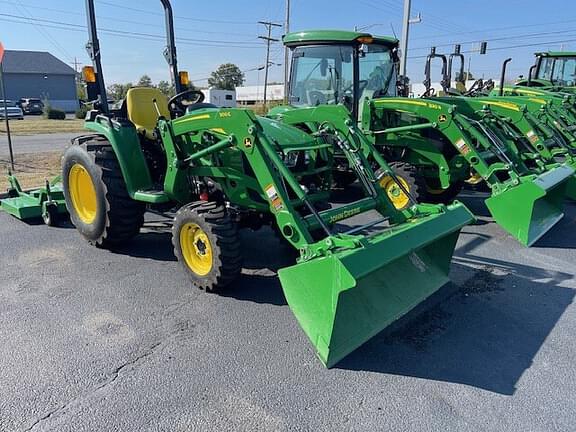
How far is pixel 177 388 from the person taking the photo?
113 inches

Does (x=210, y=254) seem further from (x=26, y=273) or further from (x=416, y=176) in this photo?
(x=416, y=176)

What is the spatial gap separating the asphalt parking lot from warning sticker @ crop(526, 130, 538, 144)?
281cm

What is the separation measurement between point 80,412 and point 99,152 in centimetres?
287

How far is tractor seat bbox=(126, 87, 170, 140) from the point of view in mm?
5308

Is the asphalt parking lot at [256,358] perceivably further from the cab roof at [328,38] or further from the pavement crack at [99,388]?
the cab roof at [328,38]

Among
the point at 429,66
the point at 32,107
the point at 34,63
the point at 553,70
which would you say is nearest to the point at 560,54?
the point at 553,70

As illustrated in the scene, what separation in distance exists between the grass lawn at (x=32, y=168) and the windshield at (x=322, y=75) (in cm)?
484

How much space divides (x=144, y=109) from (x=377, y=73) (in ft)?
12.7

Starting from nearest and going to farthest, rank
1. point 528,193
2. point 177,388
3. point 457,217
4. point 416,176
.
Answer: point 177,388 < point 457,217 < point 528,193 < point 416,176

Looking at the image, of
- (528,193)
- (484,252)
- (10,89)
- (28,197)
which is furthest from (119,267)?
(10,89)

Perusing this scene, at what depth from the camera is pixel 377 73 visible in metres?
7.57

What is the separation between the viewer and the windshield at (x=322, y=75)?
281 inches

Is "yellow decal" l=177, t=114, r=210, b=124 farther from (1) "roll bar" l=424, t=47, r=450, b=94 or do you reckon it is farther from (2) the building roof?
(2) the building roof

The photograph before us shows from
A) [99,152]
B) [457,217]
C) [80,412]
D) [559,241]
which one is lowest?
[80,412]
